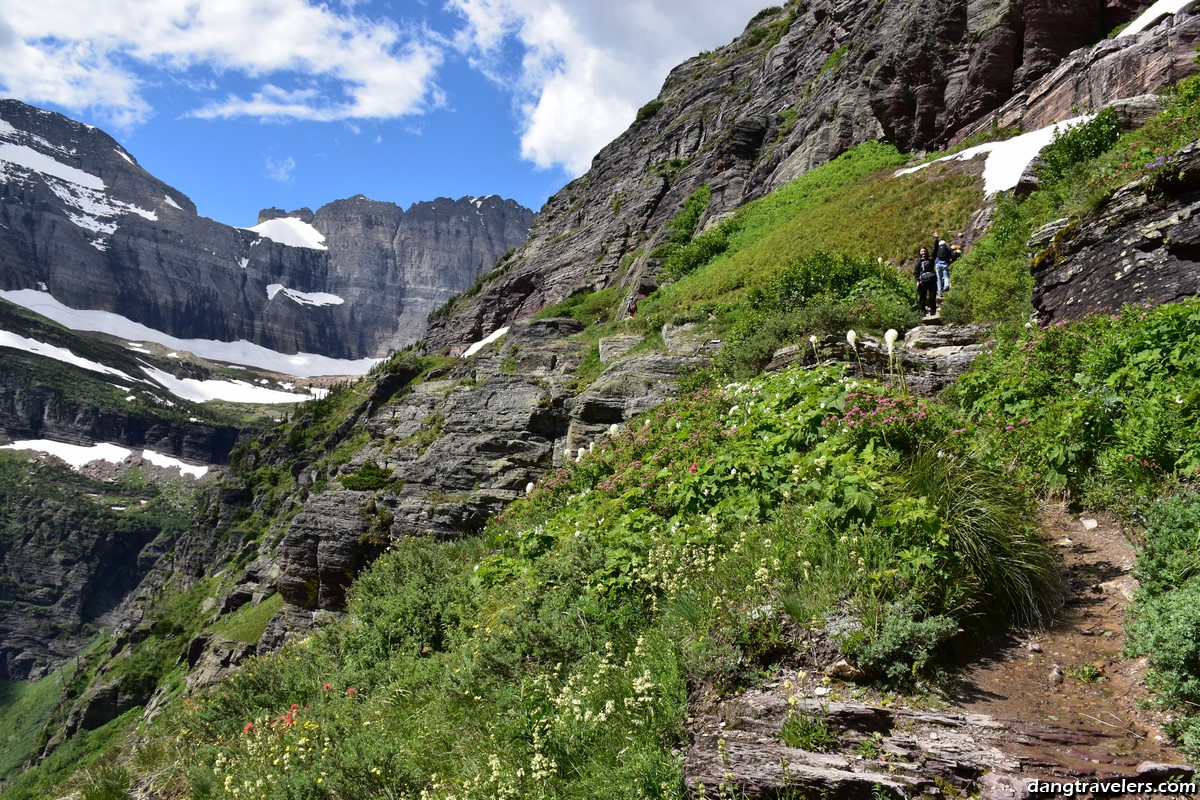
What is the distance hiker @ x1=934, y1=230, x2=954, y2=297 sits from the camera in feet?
44.5

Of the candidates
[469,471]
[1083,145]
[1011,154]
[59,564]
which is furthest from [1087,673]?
[59,564]

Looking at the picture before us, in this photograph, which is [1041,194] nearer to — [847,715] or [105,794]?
[847,715]

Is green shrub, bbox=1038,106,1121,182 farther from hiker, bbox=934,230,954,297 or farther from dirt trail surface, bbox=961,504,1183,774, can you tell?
dirt trail surface, bbox=961,504,1183,774

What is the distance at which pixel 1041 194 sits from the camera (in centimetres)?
1390

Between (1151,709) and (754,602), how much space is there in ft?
6.93

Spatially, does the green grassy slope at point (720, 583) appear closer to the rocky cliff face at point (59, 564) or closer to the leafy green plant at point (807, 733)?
the leafy green plant at point (807, 733)

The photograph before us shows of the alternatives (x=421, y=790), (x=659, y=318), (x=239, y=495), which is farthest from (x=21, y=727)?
(x=421, y=790)

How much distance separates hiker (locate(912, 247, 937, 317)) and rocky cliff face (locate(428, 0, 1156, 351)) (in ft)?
31.9

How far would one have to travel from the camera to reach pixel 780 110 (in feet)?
139

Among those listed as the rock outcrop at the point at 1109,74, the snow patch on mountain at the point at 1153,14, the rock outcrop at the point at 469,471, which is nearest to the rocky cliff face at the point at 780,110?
the rock outcrop at the point at 1109,74

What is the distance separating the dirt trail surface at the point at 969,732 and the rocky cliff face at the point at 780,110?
1988 centimetres

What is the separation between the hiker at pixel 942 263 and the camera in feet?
44.5

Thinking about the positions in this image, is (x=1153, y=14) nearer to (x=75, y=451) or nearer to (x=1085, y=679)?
(x=1085, y=679)

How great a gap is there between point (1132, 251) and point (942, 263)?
6105mm
